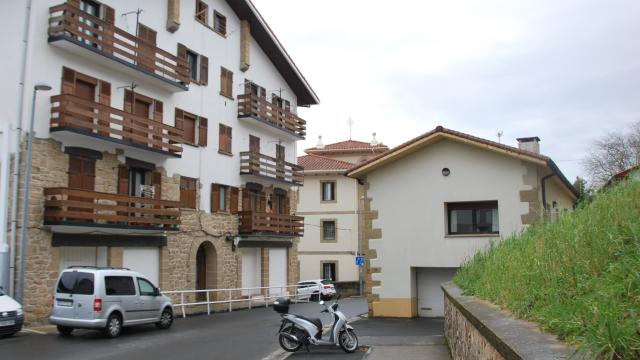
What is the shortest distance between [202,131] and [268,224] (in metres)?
6.49

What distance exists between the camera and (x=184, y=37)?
28172mm

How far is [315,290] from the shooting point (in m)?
38.3

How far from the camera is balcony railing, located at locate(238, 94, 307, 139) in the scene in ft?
105

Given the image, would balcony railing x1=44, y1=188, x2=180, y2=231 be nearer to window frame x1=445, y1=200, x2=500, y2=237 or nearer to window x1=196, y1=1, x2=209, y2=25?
window x1=196, y1=1, x2=209, y2=25

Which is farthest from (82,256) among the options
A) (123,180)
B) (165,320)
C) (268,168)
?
(268,168)

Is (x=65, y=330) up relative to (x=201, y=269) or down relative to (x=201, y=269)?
down

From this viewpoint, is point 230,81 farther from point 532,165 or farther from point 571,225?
point 571,225

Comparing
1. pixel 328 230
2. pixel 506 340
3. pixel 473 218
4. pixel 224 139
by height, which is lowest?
pixel 506 340

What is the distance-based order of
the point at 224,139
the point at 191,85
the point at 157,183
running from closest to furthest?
the point at 157,183 < the point at 191,85 < the point at 224,139

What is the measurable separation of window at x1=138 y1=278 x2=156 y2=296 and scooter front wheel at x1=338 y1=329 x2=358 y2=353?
7005 millimetres

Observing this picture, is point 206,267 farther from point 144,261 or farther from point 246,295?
point 144,261

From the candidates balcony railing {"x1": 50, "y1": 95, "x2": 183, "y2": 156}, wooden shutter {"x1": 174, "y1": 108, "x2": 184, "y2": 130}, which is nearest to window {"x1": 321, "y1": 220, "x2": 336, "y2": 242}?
wooden shutter {"x1": 174, "y1": 108, "x2": 184, "y2": 130}

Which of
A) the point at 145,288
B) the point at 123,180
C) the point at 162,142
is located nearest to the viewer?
the point at 145,288

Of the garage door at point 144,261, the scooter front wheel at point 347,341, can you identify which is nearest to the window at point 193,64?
the garage door at point 144,261
